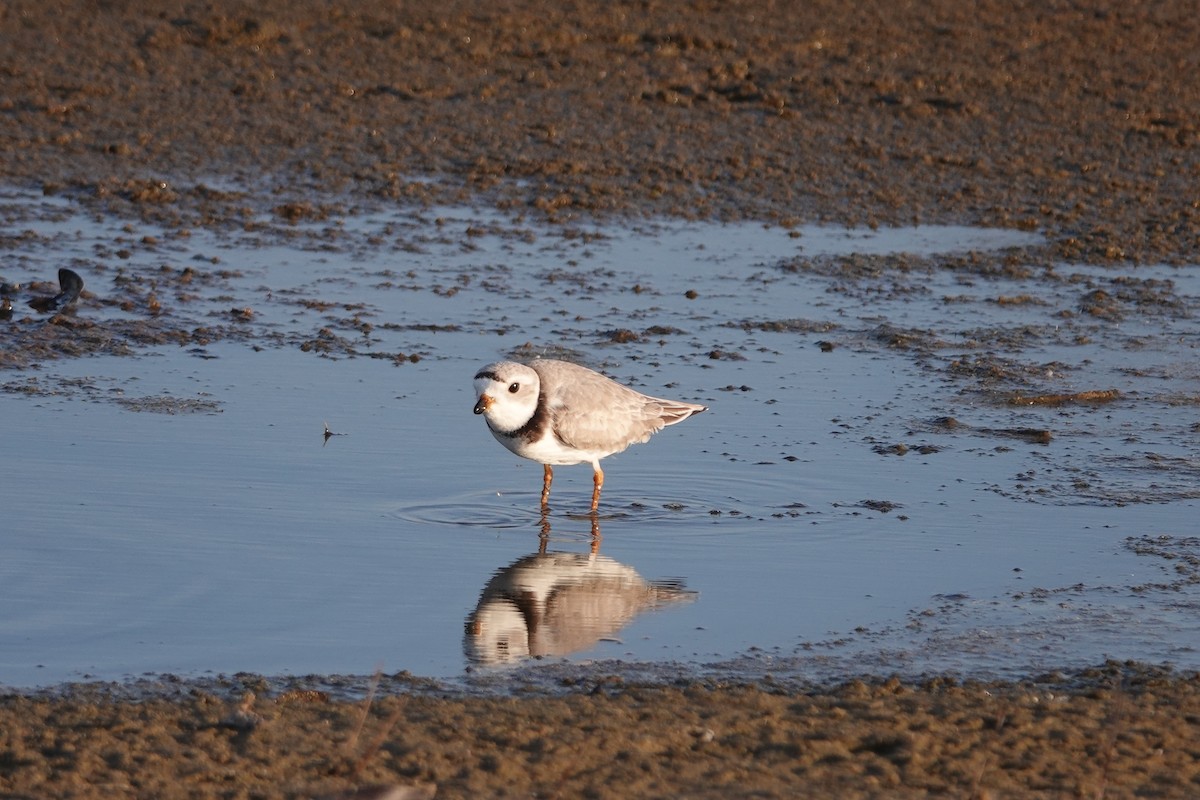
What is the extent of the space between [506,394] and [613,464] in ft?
4.09

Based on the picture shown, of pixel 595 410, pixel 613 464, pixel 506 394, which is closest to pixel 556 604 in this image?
pixel 506 394

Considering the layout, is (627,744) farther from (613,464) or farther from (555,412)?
(613,464)

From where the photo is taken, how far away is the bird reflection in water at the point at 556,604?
648 centimetres

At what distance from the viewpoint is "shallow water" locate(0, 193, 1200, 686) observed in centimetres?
662

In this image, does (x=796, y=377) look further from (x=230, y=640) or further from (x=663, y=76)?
(x=663, y=76)

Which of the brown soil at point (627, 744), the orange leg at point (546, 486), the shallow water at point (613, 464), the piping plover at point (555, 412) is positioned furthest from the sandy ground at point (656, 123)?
the orange leg at point (546, 486)

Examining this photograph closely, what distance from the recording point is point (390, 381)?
9984 mm

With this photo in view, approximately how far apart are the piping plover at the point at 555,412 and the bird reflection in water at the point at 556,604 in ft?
1.99

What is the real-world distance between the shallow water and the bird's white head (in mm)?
412

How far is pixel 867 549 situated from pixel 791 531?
379mm

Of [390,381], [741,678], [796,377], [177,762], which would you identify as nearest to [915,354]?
[796,377]

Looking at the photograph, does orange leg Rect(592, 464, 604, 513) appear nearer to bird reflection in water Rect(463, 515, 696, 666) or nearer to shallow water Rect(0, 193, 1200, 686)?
shallow water Rect(0, 193, 1200, 686)

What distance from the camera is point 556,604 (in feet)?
22.9

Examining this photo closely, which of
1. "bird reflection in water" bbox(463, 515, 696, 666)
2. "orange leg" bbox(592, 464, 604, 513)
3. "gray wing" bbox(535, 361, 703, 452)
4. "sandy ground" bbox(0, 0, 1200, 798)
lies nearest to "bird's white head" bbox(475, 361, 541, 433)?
"gray wing" bbox(535, 361, 703, 452)
